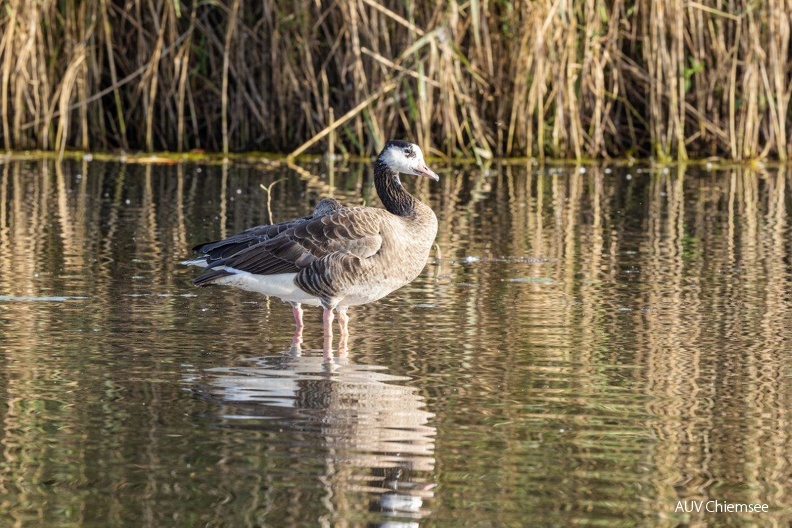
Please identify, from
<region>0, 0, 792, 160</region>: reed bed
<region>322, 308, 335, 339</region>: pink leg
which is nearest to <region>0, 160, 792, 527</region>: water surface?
<region>322, 308, 335, 339</region>: pink leg

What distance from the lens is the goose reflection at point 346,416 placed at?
210 inches

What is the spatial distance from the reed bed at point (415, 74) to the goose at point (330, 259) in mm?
9021

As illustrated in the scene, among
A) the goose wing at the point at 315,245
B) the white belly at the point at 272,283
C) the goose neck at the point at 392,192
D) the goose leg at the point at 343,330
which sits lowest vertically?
the goose leg at the point at 343,330

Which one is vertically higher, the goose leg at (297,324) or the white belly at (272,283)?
the white belly at (272,283)

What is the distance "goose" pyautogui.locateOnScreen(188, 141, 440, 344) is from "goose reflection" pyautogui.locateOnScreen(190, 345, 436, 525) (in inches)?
17.1

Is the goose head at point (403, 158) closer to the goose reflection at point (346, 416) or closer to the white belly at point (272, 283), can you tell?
the white belly at point (272, 283)

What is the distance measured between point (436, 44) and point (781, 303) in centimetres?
882

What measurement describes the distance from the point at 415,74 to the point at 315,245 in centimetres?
953

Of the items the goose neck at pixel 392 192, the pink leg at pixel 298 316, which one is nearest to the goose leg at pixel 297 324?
the pink leg at pixel 298 316

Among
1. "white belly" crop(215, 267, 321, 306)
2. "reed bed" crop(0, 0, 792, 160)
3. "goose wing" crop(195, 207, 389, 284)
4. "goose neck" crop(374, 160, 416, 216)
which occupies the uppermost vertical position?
"reed bed" crop(0, 0, 792, 160)

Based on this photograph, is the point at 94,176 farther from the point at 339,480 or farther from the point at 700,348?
the point at 339,480

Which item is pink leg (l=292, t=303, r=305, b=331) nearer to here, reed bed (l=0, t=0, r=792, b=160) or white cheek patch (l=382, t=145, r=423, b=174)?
white cheek patch (l=382, t=145, r=423, b=174)

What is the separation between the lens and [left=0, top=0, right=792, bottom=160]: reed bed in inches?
712

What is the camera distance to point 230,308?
9281 mm
